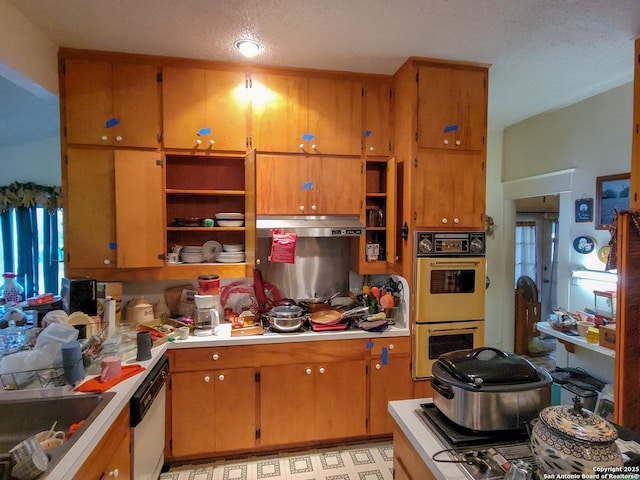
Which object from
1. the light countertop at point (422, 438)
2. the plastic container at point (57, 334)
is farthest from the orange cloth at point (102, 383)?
the light countertop at point (422, 438)

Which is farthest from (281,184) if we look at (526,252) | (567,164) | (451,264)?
(526,252)

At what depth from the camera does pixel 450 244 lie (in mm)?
2480

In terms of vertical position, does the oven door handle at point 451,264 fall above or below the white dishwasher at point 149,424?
above

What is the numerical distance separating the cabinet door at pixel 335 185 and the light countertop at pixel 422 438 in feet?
5.15

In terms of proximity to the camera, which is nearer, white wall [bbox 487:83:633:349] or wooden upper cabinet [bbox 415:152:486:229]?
wooden upper cabinet [bbox 415:152:486:229]

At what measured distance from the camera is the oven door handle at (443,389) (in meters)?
1.11

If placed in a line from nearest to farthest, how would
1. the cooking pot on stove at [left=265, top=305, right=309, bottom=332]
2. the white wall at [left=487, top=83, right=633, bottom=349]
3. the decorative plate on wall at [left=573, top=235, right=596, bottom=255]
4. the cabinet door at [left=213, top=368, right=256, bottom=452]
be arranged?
the cabinet door at [left=213, top=368, right=256, bottom=452] < the cooking pot on stove at [left=265, top=305, right=309, bottom=332] < the white wall at [left=487, top=83, right=633, bottom=349] < the decorative plate on wall at [left=573, top=235, right=596, bottom=255]

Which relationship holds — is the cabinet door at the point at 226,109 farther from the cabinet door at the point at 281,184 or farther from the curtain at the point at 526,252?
the curtain at the point at 526,252

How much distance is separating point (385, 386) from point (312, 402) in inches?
21.1

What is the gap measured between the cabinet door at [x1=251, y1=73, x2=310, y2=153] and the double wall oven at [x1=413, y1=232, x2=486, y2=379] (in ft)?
3.85

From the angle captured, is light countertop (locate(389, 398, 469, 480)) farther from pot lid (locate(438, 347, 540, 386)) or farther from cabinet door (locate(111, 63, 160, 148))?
cabinet door (locate(111, 63, 160, 148))

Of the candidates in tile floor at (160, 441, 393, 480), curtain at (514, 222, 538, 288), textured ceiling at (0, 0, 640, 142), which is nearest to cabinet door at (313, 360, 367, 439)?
tile floor at (160, 441, 393, 480)

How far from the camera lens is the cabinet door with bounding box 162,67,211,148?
7.95ft

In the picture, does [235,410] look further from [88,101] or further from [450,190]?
[88,101]
